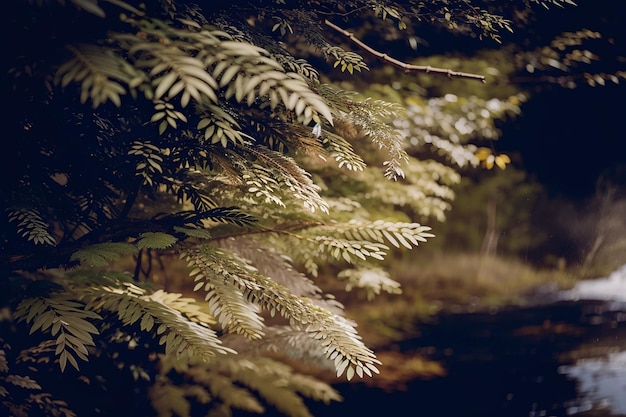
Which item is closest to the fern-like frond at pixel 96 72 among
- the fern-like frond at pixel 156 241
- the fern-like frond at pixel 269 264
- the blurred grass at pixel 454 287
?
the fern-like frond at pixel 156 241

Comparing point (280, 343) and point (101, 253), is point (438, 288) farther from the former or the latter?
point (101, 253)

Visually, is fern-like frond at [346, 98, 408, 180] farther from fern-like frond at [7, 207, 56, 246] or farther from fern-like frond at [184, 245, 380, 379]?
fern-like frond at [7, 207, 56, 246]

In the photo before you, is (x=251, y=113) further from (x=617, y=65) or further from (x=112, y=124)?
(x=617, y=65)

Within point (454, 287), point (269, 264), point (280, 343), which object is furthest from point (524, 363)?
point (269, 264)

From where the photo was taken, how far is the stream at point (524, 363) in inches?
121

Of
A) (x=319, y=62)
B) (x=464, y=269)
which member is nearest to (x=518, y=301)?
(x=464, y=269)

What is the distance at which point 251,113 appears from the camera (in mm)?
1556

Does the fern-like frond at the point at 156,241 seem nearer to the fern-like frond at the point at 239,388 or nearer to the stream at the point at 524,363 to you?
the fern-like frond at the point at 239,388

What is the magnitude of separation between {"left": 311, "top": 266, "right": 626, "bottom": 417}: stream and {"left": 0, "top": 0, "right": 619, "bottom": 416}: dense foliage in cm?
191

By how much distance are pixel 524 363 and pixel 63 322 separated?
146 inches

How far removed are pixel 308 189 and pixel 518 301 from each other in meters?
4.66

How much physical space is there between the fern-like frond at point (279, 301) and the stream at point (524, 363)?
85.8 inches

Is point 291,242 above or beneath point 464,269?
above

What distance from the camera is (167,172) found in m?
1.40
